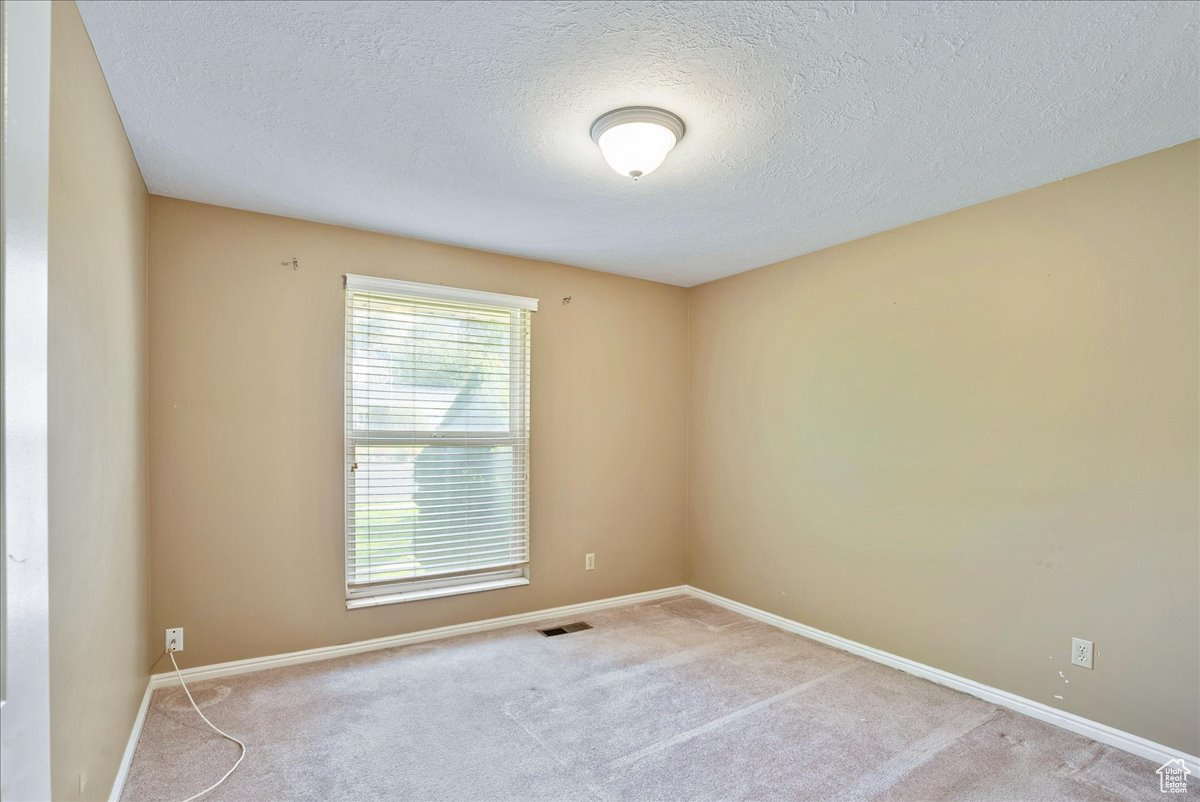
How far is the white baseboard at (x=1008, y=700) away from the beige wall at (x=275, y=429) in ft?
4.90

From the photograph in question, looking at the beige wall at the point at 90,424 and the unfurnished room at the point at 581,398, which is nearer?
the beige wall at the point at 90,424

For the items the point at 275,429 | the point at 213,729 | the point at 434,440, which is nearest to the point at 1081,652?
the point at 434,440

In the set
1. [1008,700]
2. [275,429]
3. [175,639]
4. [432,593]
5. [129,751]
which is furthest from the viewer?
[432,593]

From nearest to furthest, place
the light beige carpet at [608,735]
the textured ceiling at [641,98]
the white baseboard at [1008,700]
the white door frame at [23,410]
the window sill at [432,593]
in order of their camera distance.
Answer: the white door frame at [23,410] < the textured ceiling at [641,98] < the light beige carpet at [608,735] < the white baseboard at [1008,700] < the window sill at [432,593]

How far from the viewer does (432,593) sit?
3.63 meters

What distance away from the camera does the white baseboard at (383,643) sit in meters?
2.99

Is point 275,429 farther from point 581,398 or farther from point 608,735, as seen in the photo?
point 608,735

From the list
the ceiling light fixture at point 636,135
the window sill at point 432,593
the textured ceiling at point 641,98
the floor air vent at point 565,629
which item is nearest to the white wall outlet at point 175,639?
the window sill at point 432,593

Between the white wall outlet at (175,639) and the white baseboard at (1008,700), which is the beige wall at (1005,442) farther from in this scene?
the white wall outlet at (175,639)

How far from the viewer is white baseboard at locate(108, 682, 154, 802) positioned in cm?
206

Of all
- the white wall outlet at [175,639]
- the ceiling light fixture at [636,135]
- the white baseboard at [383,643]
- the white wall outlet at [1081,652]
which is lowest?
the white baseboard at [383,643]

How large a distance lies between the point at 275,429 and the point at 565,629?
205cm

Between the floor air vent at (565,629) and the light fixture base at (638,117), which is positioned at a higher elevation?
the light fixture base at (638,117)

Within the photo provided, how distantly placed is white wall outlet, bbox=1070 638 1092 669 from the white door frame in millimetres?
3338
